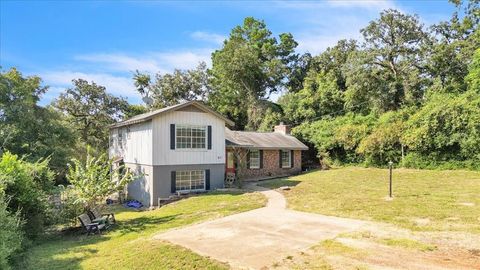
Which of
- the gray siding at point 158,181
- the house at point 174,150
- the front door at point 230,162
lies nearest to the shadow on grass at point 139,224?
the gray siding at point 158,181

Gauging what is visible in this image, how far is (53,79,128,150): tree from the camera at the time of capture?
1406 inches

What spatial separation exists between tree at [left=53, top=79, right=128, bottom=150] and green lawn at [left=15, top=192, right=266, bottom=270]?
73.4 feet

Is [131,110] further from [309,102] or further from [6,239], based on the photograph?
[6,239]

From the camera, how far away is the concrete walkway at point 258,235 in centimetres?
811

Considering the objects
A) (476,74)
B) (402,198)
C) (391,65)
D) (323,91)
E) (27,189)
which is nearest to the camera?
(27,189)

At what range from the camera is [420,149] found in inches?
956

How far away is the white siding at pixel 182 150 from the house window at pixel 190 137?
0.26 metres

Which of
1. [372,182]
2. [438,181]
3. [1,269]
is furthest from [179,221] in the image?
[438,181]

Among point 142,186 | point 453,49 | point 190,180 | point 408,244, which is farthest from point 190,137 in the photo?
point 453,49

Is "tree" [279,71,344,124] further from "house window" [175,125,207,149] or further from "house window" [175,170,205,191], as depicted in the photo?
"house window" [175,170,205,191]

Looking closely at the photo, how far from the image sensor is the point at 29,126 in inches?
912

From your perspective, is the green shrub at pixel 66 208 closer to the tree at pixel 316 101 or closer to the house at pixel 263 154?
the house at pixel 263 154

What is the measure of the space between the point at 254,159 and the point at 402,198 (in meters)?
13.0

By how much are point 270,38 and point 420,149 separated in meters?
28.8
